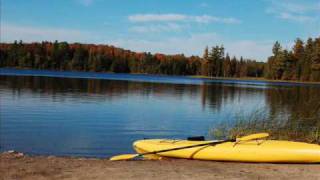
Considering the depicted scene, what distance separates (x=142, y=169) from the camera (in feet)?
37.1

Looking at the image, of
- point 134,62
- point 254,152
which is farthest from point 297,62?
point 254,152

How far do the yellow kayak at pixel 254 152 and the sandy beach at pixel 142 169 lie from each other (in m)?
Result: 0.19

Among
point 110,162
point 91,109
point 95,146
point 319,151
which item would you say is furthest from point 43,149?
point 91,109

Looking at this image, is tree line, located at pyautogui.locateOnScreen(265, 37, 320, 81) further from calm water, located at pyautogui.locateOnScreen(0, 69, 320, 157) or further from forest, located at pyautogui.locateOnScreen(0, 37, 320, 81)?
calm water, located at pyautogui.locateOnScreen(0, 69, 320, 157)

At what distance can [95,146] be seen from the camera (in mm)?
18297

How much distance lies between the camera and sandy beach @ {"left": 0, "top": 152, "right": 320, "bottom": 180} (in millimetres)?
10508

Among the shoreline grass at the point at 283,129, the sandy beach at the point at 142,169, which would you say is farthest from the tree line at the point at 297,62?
the sandy beach at the point at 142,169

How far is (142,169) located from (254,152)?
2997 mm

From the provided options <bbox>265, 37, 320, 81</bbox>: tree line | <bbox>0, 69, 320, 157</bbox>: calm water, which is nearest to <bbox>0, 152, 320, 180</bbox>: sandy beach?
<bbox>0, 69, 320, 157</bbox>: calm water

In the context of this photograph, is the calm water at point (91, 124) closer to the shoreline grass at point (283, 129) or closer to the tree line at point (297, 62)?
the shoreline grass at point (283, 129)

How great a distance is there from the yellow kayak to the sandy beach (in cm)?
19

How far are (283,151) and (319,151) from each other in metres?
0.83

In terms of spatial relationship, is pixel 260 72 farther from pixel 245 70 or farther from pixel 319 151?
pixel 319 151

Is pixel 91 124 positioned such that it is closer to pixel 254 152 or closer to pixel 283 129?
pixel 283 129
